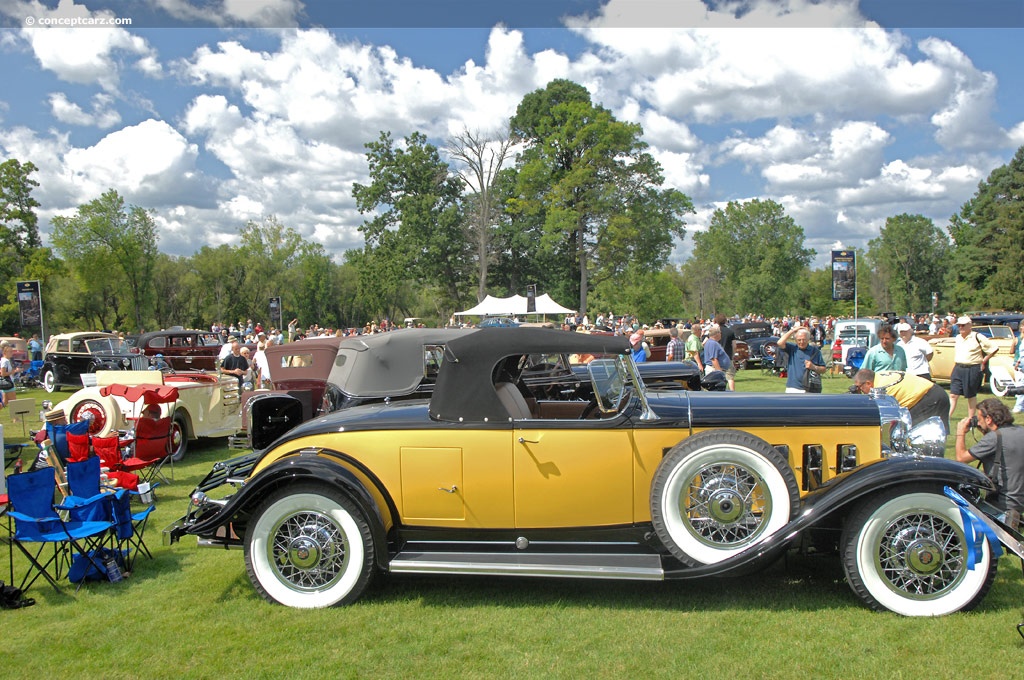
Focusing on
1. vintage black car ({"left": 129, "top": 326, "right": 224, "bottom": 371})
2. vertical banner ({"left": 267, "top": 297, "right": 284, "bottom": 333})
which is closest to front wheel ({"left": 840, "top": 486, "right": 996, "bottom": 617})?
vintage black car ({"left": 129, "top": 326, "right": 224, "bottom": 371})

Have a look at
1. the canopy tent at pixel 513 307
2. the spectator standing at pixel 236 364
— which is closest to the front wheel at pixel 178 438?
the spectator standing at pixel 236 364

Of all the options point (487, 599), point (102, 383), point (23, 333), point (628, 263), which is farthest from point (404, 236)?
point (487, 599)

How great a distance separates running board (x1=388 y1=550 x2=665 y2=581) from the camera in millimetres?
3943

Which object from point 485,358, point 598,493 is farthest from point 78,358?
point 598,493

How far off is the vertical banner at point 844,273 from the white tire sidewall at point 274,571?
896 inches

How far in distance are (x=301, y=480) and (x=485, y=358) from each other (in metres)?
1.40

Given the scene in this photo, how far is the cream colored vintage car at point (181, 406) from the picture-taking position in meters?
8.58

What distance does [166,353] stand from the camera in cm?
2088

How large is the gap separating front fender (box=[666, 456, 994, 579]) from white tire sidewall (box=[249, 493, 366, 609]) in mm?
1921

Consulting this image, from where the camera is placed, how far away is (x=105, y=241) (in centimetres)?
4384

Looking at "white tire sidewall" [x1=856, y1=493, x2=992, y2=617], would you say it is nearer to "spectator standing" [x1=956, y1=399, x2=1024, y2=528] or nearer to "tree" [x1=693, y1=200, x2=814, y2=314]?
"spectator standing" [x1=956, y1=399, x2=1024, y2=528]

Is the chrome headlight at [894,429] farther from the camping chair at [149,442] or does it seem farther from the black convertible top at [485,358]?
the camping chair at [149,442]

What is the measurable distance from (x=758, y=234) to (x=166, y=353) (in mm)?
67192

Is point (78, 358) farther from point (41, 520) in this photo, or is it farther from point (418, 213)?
point (418, 213)
